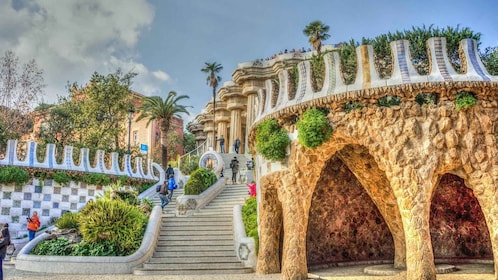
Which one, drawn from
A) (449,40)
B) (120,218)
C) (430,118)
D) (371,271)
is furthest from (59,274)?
(449,40)

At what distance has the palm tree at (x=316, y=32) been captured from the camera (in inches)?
1395

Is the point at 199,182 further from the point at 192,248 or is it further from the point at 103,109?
the point at 103,109

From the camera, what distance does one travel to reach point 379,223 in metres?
15.6

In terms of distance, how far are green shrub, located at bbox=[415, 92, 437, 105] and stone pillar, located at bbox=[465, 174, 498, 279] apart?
1791mm

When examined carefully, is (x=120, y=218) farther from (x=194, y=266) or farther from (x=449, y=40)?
(x=449, y=40)

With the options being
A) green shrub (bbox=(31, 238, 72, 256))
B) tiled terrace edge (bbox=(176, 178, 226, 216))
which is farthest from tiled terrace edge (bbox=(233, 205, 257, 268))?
green shrub (bbox=(31, 238, 72, 256))

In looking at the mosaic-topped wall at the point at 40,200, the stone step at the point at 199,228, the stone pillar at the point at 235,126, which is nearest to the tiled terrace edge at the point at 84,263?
the stone step at the point at 199,228

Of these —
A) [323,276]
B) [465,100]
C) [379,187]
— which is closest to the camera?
[465,100]

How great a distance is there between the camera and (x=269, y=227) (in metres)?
13.2

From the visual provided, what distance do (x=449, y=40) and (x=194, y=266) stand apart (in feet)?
31.4

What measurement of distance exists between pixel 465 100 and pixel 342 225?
628 centimetres

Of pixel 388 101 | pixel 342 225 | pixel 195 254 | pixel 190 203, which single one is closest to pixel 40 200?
pixel 190 203

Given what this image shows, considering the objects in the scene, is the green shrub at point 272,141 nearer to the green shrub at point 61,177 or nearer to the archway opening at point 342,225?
the archway opening at point 342,225

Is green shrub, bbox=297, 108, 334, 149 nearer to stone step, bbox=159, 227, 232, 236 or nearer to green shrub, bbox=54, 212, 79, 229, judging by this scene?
stone step, bbox=159, 227, 232, 236
